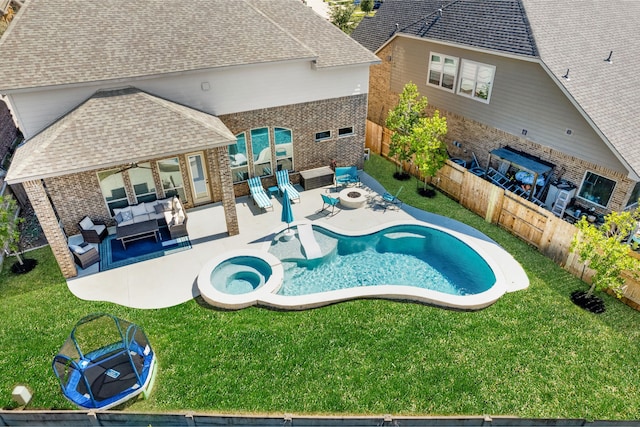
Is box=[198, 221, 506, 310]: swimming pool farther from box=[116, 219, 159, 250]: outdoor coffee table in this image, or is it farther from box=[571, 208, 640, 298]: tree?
box=[116, 219, 159, 250]: outdoor coffee table

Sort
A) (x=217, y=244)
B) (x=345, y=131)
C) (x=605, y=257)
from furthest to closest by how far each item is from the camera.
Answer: (x=345, y=131), (x=217, y=244), (x=605, y=257)

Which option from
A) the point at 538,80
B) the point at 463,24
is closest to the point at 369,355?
the point at 538,80

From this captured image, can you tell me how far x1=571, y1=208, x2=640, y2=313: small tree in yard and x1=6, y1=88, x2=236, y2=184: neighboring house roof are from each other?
12339mm

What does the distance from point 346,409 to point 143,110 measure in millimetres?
11911

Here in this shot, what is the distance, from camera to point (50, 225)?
1285 cm

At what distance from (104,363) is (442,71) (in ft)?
65.5

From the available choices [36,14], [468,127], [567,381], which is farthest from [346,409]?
[36,14]

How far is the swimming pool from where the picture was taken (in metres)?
12.7

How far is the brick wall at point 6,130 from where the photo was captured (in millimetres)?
19391

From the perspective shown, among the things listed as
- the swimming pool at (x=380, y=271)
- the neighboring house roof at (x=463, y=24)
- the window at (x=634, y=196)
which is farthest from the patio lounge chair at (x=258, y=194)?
the window at (x=634, y=196)

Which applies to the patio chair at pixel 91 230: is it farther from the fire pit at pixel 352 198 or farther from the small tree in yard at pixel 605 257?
the small tree in yard at pixel 605 257

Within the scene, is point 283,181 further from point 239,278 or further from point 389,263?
Result: point 389,263

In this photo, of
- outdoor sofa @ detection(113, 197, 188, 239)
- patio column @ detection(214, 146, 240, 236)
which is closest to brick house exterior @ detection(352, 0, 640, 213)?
patio column @ detection(214, 146, 240, 236)

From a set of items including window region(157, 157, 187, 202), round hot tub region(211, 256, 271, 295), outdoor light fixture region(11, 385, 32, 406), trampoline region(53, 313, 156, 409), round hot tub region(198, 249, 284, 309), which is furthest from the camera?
window region(157, 157, 187, 202)
